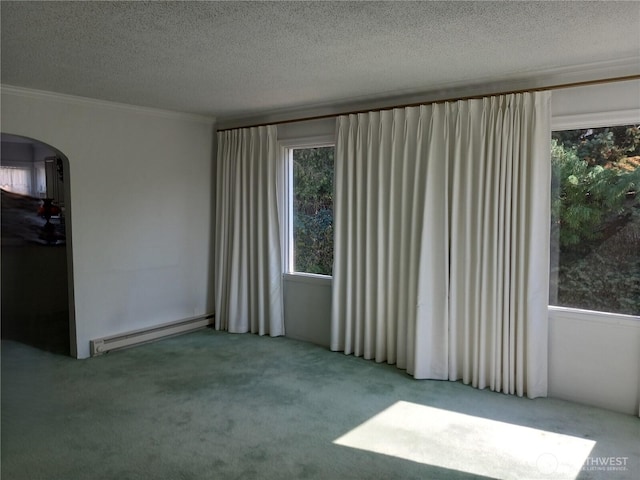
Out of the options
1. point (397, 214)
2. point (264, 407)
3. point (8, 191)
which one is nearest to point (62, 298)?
point (8, 191)

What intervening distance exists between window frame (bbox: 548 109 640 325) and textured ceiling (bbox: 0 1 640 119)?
0.35 meters

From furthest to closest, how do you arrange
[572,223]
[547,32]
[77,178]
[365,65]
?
1. [77,178]
2. [572,223]
3. [365,65]
4. [547,32]

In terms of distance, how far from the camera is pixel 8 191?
13.4 ft

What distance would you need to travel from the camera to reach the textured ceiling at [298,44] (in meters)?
2.35

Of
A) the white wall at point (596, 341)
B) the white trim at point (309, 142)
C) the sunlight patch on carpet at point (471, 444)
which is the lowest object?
the sunlight patch on carpet at point (471, 444)

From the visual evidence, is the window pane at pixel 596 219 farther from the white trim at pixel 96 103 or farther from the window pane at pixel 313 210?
the white trim at pixel 96 103

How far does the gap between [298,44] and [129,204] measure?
274 cm

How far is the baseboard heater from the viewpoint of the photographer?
455 centimetres

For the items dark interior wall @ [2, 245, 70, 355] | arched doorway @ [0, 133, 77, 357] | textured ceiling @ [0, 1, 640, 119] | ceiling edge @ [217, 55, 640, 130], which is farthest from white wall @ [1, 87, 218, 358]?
ceiling edge @ [217, 55, 640, 130]

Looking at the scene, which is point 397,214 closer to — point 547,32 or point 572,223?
point 572,223

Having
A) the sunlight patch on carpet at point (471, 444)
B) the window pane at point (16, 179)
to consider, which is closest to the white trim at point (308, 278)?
the sunlight patch on carpet at point (471, 444)

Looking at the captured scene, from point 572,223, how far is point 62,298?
4604 millimetres

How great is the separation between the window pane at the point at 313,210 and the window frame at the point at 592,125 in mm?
2067

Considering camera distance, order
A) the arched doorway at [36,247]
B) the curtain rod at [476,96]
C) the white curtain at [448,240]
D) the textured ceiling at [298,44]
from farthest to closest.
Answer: the arched doorway at [36,247] < the white curtain at [448,240] < the curtain rod at [476,96] < the textured ceiling at [298,44]
